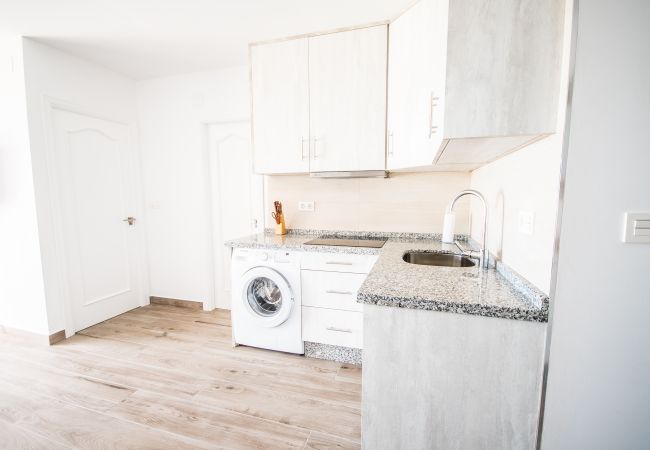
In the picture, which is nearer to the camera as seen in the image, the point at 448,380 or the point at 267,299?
the point at 448,380

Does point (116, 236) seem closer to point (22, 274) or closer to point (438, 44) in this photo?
point (22, 274)

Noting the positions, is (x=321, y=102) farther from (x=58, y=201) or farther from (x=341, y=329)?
(x=58, y=201)

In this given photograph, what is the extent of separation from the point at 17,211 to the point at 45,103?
933 mm

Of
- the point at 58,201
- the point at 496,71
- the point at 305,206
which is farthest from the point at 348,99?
the point at 58,201

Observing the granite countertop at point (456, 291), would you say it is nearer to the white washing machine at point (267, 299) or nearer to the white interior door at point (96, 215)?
the white washing machine at point (267, 299)

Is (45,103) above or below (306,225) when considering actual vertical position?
above

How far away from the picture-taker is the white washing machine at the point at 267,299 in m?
2.10

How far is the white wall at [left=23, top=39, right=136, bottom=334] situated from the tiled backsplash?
5.91 ft

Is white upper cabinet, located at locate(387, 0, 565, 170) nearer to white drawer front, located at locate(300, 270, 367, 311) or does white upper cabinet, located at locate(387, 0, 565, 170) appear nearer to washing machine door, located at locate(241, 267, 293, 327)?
white drawer front, located at locate(300, 270, 367, 311)

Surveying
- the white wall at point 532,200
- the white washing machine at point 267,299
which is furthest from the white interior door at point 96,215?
the white wall at point 532,200

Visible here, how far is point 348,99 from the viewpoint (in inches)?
81.4

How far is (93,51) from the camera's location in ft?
8.05

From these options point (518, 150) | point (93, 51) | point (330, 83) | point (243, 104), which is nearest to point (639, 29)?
point (518, 150)

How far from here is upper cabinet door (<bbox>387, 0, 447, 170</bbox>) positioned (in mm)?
1104
